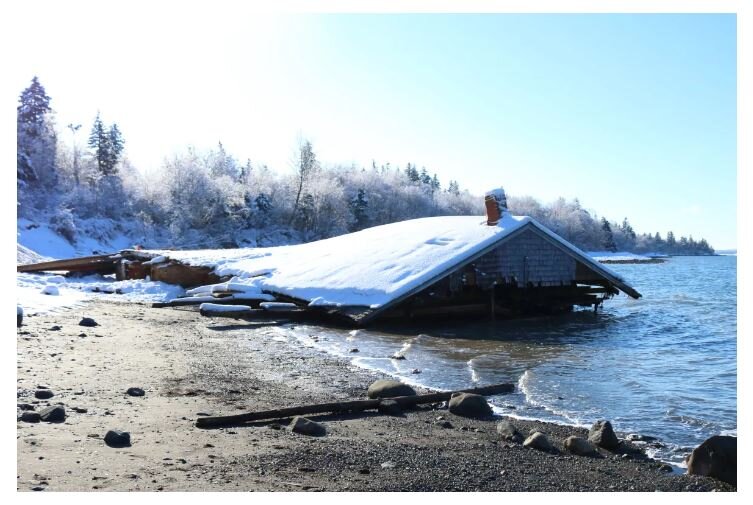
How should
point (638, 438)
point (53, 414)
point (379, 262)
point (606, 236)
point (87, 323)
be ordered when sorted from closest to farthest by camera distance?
1. point (53, 414)
2. point (638, 438)
3. point (87, 323)
4. point (379, 262)
5. point (606, 236)

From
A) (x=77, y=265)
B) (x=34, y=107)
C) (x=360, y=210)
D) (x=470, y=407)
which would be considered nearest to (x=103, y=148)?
(x=34, y=107)

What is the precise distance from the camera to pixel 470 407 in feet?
26.1

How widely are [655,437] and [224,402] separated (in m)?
5.46

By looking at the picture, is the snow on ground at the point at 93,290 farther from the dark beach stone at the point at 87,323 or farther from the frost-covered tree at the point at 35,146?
the frost-covered tree at the point at 35,146

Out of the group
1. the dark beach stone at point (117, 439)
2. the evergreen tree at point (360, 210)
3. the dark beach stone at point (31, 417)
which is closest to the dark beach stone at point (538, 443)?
the dark beach stone at point (117, 439)

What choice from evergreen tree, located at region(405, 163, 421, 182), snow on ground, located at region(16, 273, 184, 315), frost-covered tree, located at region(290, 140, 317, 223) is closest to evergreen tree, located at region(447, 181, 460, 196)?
evergreen tree, located at region(405, 163, 421, 182)

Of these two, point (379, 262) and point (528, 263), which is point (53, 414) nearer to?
point (379, 262)

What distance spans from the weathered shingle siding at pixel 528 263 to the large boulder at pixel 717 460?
14163mm

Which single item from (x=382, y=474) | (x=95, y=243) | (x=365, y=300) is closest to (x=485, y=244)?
(x=365, y=300)

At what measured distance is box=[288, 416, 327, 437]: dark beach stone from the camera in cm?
650

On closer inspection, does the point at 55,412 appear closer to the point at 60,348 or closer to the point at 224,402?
the point at 224,402

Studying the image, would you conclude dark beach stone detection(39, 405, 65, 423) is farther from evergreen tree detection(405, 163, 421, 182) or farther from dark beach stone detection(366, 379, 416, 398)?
evergreen tree detection(405, 163, 421, 182)

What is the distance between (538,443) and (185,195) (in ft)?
221

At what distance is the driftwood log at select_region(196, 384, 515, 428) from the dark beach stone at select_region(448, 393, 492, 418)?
0.47m
